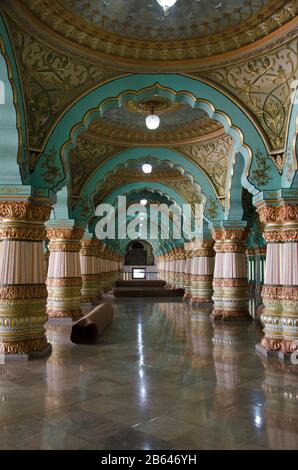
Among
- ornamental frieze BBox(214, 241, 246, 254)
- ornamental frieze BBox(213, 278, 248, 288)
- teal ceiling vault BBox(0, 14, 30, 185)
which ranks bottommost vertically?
ornamental frieze BBox(213, 278, 248, 288)

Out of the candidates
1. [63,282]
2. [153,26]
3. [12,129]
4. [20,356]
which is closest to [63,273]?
[63,282]

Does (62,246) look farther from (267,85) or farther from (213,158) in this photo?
(267,85)

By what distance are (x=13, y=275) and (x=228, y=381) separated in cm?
398

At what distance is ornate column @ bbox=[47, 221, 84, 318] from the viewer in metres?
12.2

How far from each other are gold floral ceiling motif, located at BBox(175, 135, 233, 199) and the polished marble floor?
506 centimetres

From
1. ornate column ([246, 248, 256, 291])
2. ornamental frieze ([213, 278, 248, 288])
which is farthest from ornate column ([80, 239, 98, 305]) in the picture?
ornate column ([246, 248, 256, 291])

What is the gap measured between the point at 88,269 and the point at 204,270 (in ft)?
15.8

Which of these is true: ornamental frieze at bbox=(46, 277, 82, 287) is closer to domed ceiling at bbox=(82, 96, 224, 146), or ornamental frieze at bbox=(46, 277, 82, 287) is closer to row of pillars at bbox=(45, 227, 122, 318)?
row of pillars at bbox=(45, 227, 122, 318)

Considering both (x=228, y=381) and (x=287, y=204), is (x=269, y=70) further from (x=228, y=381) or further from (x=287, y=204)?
(x=228, y=381)

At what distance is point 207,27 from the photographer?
6734 millimetres

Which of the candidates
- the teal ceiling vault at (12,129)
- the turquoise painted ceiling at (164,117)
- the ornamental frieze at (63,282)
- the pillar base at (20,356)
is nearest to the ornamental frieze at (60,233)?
the ornamental frieze at (63,282)

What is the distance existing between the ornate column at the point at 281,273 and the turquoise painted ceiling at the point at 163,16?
10.1 ft

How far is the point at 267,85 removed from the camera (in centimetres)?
746
